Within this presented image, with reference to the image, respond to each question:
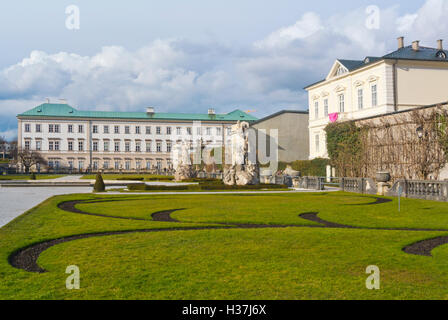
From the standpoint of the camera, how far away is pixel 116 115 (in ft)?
256

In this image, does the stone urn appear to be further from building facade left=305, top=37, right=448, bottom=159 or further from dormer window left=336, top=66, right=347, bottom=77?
dormer window left=336, top=66, right=347, bottom=77

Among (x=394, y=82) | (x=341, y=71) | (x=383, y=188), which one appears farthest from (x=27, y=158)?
(x=383, y=188)

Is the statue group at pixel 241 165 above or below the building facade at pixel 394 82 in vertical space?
below

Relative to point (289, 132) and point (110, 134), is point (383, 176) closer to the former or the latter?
point (289, 132)

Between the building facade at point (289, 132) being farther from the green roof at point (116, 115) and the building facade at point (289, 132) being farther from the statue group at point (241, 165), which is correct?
the green roof at point (116, 115)

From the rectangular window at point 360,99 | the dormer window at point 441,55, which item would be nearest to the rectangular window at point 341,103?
the rectangular window at point 360,99

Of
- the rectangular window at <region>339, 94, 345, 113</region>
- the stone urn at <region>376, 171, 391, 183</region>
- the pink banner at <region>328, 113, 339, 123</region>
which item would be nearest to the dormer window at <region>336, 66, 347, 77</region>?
the rectangular window at <region>339, 94, 345, 113</region>

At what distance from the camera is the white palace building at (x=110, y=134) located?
242 ft

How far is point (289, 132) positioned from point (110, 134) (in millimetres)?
42320

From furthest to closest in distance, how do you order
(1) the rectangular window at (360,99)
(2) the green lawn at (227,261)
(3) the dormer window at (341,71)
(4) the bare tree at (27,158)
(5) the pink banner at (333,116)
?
(4) the bare tree at (27,158) → (3) the dormer window at (341,71) → (5) the pink banner at (333,116) → (1) the rectangular window at (360,99) → (2) the green lawn at (227,261)

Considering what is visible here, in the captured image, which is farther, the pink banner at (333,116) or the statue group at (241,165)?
the pink banner at (333,116)

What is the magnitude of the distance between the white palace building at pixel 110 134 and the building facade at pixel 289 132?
30.1m

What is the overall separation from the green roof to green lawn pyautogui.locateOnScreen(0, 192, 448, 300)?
6942 cm
